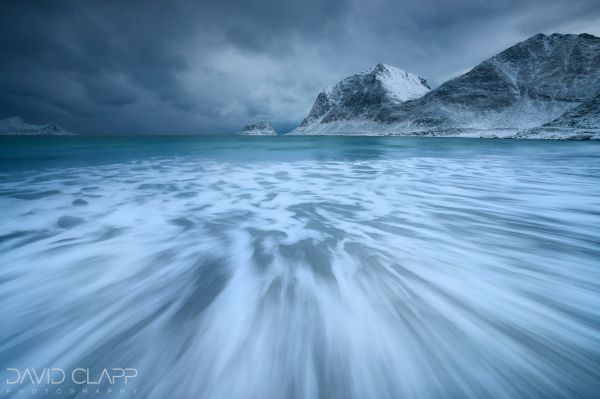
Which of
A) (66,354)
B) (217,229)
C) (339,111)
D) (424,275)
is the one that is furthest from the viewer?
(339,111)

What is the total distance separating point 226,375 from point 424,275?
210 centimetres

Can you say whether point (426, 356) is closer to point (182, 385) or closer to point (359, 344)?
point (359, 344)

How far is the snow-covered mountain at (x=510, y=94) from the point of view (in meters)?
79.6

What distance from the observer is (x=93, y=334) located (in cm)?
199

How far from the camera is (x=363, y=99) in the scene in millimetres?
154125

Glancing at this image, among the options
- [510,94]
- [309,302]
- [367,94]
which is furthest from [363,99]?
[309,302]

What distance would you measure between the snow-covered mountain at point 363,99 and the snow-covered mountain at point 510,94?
498 cm

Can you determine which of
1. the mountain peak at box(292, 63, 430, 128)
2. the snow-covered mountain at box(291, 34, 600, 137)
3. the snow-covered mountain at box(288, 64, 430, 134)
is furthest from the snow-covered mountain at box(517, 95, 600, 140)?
the mountain peak at box(292, 63, 430, 128)

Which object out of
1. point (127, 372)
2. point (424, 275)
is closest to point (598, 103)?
point (424, 275)

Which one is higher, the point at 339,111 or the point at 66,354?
the point at 339,111

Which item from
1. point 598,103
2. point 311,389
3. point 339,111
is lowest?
point 311,389

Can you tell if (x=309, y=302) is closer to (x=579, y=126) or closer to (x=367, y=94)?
(x=579, y=126)

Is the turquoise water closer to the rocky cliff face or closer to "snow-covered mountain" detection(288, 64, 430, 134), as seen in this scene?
the rocky cliff face

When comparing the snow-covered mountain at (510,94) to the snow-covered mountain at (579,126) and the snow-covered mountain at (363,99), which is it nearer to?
the snow-covered mountain at (363,99)
